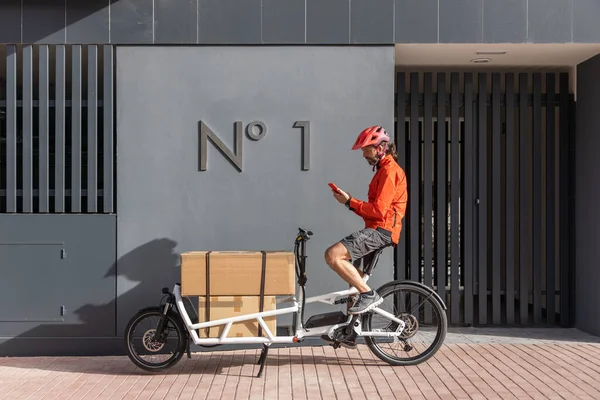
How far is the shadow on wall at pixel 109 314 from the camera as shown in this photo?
8.31 m

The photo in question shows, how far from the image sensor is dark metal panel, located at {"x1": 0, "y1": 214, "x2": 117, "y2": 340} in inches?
328

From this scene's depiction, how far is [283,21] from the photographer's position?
842cm

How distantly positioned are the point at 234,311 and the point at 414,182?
3323 mm

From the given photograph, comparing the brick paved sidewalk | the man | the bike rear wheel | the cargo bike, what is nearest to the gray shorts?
the man

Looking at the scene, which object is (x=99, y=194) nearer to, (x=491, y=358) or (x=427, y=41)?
(x=427, y=41)

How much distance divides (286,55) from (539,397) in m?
4.16

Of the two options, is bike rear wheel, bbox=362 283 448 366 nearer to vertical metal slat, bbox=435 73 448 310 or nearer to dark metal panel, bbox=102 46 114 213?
vertical metal slat, bbox=435 73 448 310

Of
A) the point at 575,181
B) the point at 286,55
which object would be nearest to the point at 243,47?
the point at 286,55

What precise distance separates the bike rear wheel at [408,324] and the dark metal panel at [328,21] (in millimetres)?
2658

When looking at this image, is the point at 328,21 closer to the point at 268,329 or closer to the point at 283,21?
the point at 283,21

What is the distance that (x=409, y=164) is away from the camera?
10.1m

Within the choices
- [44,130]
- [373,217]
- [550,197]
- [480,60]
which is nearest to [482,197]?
[550,197]

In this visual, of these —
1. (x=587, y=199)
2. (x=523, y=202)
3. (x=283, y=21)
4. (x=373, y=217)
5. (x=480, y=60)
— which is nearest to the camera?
(x=373, y=217)

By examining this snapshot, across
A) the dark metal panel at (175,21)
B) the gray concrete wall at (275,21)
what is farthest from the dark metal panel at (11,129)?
the dark metal panel at (175,21)
